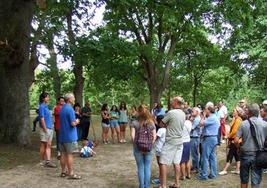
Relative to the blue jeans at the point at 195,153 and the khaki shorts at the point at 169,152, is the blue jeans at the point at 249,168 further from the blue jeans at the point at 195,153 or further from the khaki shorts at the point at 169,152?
the blue jeans at the point at 195,153

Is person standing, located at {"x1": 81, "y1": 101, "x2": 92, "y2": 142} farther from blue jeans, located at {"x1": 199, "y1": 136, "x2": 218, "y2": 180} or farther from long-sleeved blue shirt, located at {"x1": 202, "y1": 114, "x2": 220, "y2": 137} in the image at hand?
long-sleeved blue shirt, located at {"x1": 202, "y1": 114, "x2": 220, "y2": 137}

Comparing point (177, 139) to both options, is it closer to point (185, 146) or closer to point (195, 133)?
point (185, 146)

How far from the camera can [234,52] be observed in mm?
28547

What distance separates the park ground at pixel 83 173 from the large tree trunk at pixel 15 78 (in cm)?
64

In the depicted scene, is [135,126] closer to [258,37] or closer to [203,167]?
[203,167]

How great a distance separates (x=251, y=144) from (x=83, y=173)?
486 cm

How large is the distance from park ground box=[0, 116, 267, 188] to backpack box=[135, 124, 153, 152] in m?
1.44

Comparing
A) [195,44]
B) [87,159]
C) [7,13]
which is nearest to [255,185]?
[87,159]

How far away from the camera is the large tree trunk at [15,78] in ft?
46.7

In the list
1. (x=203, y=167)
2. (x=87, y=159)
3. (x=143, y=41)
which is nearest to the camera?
(x=203, y=167)

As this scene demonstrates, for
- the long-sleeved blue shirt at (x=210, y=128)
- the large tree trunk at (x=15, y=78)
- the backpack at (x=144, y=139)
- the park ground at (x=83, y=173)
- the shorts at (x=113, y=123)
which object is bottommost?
the park ground at (x=83, y=173)

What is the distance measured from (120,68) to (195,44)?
7094mm

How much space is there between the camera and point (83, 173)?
1158cm

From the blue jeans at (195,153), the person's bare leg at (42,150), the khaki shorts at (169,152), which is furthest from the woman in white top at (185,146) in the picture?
the person's bare leg at (42,150)
